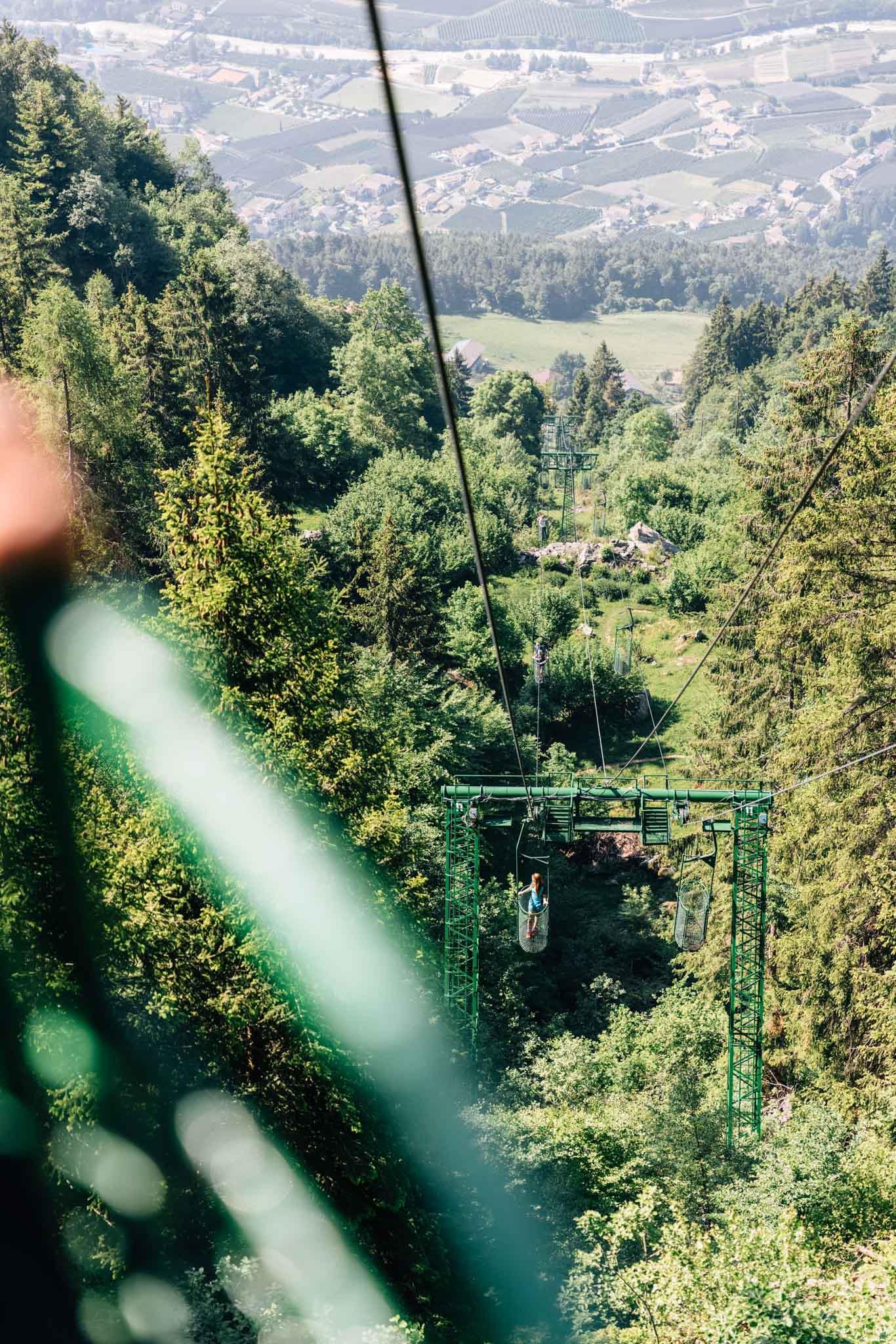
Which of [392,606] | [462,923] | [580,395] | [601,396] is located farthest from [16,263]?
[580,395]

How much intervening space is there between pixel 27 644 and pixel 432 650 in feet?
64.6

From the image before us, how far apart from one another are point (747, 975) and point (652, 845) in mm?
4633

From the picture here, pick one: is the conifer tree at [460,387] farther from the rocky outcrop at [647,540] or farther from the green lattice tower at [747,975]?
the green lattice tower at [747,975]

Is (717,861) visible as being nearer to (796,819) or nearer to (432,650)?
(796,819)

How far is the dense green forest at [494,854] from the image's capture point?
16.1 m

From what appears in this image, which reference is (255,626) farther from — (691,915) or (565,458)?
(565,458)

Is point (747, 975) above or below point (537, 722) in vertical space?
above

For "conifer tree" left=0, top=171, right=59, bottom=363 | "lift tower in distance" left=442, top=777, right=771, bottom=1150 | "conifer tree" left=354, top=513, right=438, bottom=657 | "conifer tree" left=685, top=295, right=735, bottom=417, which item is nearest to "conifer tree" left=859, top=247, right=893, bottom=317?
"conifer tree" left=685, top=295, right=735, bottom=417

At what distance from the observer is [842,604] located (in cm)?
2305

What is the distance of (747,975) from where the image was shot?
2556 cm

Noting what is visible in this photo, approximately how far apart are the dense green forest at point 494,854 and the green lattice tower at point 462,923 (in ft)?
2.17

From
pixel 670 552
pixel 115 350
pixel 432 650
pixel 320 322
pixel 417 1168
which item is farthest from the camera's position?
pixel 320 322

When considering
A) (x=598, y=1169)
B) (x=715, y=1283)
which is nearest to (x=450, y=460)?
(x=598, y=1169)

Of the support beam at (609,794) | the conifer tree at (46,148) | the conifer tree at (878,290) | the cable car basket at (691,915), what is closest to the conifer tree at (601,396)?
the conifer tree at (878,290)
